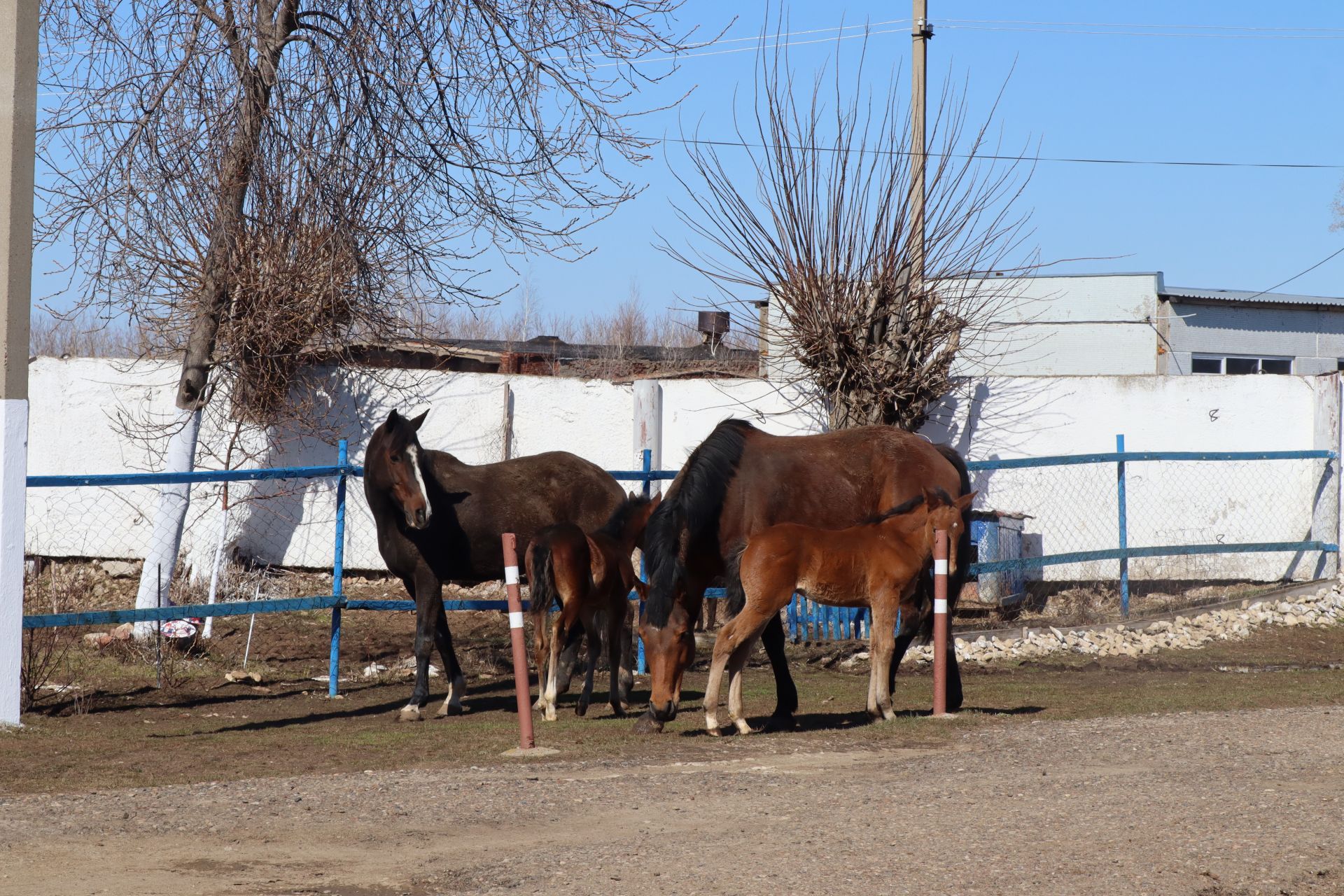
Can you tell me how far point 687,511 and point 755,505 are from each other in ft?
2.11

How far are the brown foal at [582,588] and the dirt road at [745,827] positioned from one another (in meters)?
1.82

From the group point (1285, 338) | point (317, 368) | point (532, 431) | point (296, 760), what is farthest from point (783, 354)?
point (1285, 338)

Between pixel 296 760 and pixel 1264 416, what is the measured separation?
12.1m

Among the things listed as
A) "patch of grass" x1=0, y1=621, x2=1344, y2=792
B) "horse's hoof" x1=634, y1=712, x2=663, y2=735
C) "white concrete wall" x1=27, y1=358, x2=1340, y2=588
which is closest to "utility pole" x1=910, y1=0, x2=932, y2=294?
"white concrete wall" x1=27, y1=358, x2=1340, y2=588

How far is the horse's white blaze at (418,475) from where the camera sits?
944 cm

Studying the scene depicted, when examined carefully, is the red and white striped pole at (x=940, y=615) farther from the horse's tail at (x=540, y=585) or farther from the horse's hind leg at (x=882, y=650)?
the horse's tail at (x=540, y=585)

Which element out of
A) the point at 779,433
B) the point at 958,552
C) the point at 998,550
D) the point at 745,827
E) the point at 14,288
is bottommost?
the point at 745,827

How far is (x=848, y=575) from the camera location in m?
8.36

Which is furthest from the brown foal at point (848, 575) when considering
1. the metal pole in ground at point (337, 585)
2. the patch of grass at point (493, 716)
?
the metal pole in ground at point (337, 585)

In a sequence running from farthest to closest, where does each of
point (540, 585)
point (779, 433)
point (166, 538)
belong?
point (779, 433), point (166, 538), point (540, 585)

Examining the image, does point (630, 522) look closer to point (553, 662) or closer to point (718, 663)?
point (553, 662)

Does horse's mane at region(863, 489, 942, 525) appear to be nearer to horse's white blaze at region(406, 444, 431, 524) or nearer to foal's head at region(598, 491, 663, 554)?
foal's head at region(598, 491, 663, 554)

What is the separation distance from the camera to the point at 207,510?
15.3 metres

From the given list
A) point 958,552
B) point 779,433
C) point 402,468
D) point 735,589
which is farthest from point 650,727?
point 779,433
